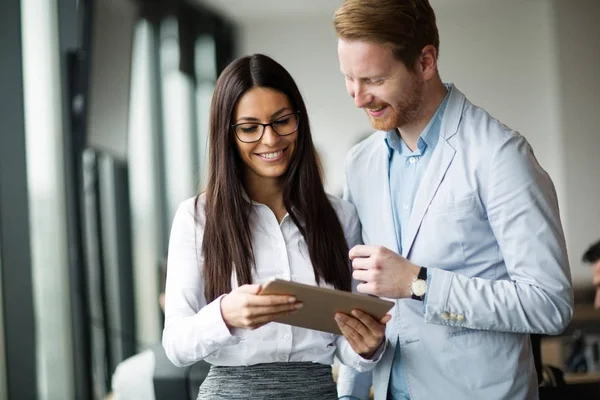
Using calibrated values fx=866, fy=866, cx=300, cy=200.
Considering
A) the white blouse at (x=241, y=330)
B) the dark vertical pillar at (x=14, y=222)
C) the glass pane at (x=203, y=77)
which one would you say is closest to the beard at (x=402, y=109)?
the white blouse at (x=241, y=330)

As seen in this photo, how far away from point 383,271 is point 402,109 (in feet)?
1.47

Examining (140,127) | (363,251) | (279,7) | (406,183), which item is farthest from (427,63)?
(279,7)

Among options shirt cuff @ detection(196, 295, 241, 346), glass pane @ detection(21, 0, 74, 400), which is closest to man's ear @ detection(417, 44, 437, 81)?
shirt cuff @ detection(196, 295, 241, 346)

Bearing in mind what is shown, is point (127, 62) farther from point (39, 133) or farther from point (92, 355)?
point (92, 355)

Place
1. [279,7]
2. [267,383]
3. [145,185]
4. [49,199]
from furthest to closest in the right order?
1. [279,7]
2. [145,185]
3. [49,199]
4. [267,383]

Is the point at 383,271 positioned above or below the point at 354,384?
above

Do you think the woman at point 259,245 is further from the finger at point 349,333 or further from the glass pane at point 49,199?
the glass pane at point 49,199

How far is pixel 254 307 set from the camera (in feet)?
5.94

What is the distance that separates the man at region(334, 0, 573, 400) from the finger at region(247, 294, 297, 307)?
21 cm

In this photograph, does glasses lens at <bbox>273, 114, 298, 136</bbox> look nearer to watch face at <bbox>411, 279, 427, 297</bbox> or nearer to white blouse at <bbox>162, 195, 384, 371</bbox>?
white blouse at <bbox>162, 195, 384, 371</bbox>

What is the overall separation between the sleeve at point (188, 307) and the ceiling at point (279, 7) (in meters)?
7.01

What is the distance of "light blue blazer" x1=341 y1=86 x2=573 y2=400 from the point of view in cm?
192

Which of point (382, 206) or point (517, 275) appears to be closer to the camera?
point (517, 275)

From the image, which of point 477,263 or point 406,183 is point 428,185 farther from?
point 477,263
